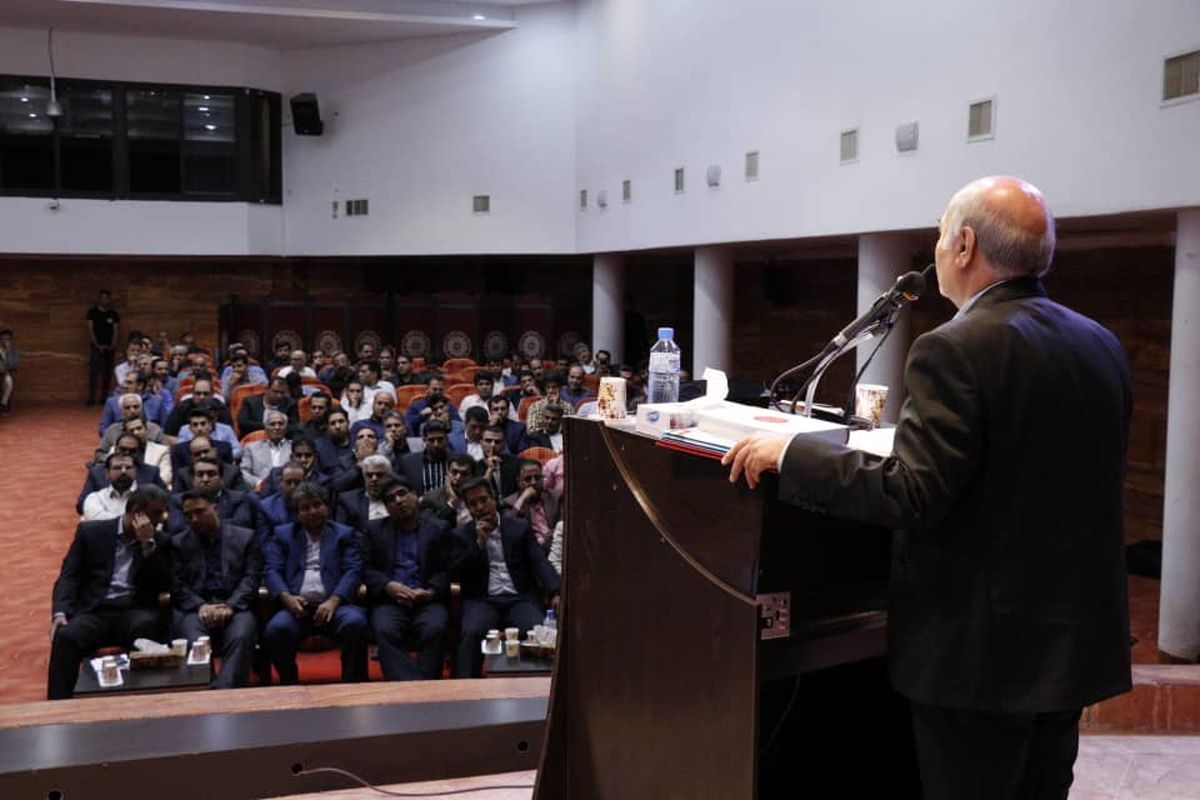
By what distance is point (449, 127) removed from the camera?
47.7 feet

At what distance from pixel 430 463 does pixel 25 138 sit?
10346 mm

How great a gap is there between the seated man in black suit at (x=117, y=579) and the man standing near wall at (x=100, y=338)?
1174cm

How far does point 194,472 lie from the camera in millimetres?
6258

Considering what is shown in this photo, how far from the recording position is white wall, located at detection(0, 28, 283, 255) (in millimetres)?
14578

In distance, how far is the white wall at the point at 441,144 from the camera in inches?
553

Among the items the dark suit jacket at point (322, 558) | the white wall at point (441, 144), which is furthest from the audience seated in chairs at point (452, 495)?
the white wall at point (441, 144)

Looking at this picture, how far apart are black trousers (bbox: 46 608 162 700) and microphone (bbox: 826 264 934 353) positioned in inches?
152

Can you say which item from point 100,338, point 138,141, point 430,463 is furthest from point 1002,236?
point 100,338

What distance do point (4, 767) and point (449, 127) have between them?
41.9 ft

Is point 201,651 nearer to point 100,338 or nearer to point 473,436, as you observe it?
point 473,436

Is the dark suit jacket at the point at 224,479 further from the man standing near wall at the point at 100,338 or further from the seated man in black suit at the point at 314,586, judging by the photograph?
the man standing near wall at the point at 100,338

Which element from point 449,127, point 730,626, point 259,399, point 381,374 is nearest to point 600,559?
point 730,626

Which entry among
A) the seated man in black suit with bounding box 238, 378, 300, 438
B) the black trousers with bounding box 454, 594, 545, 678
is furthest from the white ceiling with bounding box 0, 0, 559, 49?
the black trousers with bounding box 454, 594, 545, 678

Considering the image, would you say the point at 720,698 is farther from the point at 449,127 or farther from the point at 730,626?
the point at 449,127
